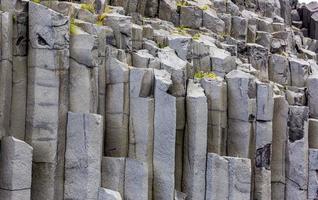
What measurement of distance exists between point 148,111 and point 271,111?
5.63 m

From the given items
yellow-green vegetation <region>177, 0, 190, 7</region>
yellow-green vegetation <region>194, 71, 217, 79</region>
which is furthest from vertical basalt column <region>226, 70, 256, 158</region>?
yellow-green vegetation <region>177, 0, 190, 7</region>

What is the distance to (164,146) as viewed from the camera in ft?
56.3

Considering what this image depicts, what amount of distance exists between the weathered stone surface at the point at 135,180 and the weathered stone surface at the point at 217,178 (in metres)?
2.52

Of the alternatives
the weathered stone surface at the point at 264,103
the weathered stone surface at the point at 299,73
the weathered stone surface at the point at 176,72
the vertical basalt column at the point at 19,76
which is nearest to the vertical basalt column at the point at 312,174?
the weathered stone surface at the point at 264,103

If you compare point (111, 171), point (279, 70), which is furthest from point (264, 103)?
point (111, 171)

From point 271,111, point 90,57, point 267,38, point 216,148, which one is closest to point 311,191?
point 271,111

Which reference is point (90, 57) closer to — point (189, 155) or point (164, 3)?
point (189, 155)

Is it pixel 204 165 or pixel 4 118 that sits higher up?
pixel 4 118

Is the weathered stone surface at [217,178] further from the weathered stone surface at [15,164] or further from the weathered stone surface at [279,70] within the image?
the weathered stone surface at [279,70]

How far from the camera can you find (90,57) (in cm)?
1584

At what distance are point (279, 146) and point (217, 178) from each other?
4316 millimetres

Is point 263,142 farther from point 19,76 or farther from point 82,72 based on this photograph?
point 19,76


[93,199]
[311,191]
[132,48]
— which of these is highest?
[132,48]

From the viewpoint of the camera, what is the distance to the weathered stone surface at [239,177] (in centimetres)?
1853
